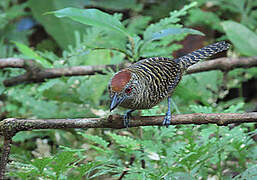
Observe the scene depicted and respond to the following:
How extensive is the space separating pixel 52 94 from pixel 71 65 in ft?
1.29

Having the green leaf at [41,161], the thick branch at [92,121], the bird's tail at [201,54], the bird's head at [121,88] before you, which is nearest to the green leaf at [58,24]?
the bird's tail at [201,54]

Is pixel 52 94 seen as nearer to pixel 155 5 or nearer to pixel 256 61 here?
pixel 256 61

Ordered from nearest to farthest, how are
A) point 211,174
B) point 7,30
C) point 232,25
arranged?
point 211,174 < point 232,25 < point 7,30

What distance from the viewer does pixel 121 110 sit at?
11.9 feet

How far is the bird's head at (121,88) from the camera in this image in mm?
2152

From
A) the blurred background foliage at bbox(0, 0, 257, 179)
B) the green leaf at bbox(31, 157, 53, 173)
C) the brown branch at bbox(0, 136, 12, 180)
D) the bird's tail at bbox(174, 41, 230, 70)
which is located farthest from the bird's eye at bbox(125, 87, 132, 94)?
the bird's tail at bbox(174, 41, 230, 70)

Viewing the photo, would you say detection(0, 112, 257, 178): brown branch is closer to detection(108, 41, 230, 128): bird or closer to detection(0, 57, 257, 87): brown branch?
detection(108, 41, 230, 128): bird

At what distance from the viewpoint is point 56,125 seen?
2068 mm

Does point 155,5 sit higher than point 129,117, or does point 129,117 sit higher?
point 155,5

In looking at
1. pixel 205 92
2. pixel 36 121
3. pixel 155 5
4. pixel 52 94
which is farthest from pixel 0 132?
pixel 155 5

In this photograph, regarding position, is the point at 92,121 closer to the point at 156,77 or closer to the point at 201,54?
the point at 156,77

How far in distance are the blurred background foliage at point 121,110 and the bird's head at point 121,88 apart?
328mm

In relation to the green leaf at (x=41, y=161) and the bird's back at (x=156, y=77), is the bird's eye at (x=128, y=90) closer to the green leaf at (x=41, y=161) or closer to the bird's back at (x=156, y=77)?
the bird's back at (x=156, y=77)

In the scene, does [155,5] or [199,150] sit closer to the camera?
[199,150]
